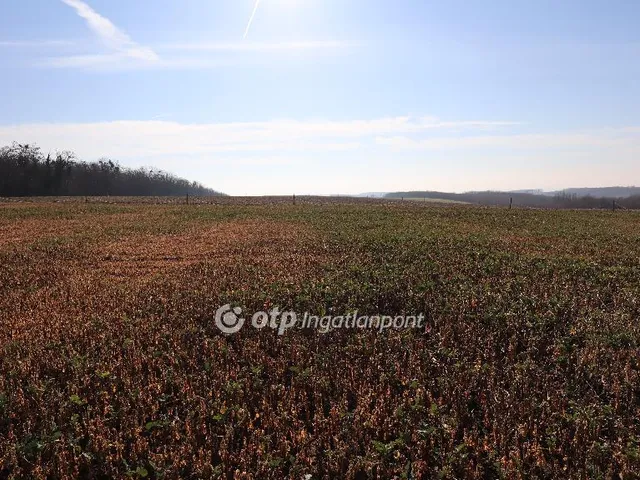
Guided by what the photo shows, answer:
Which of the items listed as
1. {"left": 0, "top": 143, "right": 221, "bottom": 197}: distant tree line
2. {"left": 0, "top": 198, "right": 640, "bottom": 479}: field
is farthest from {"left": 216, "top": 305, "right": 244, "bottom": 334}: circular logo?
{"left": 0, "top": 143, "right": 221, "bottom": 197}: distant tree line

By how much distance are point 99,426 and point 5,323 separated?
5341 mm

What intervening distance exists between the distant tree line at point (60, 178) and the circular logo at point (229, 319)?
98.6m

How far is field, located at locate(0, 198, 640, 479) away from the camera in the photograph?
5.16 m

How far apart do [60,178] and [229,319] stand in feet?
348

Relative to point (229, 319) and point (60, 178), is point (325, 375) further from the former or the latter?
point (60, 178)

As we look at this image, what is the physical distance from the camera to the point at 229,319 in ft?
30.9

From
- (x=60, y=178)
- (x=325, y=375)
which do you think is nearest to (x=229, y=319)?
(x=325, y=375)

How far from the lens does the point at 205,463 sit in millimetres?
4984

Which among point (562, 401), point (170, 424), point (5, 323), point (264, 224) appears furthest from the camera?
point (264, 224)

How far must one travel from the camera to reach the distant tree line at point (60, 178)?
92.2m

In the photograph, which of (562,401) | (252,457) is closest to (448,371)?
(562,401)

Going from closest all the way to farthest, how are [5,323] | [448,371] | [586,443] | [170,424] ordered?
[586,443] → [170,424] → [448,371] → [5,323]

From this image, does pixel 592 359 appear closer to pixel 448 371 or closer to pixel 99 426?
pixel 448 371

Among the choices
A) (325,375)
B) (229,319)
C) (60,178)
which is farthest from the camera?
(60,178)
